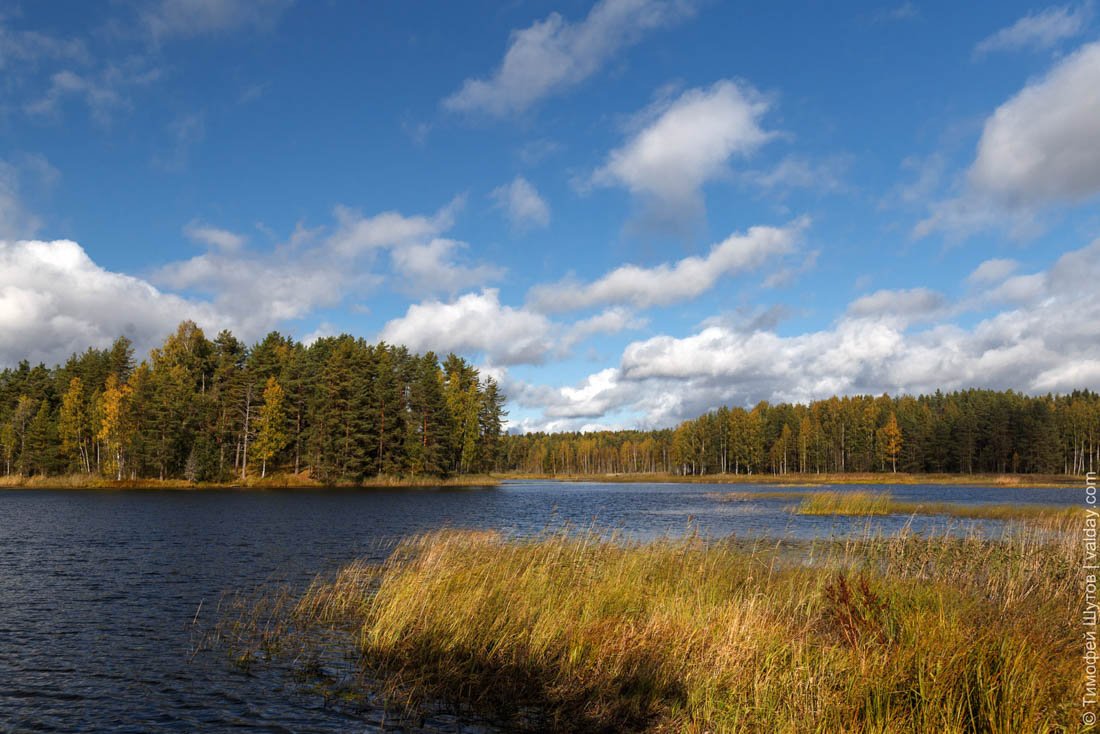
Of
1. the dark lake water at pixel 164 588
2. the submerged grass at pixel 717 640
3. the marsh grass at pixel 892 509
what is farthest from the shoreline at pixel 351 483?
the submerged grass at pixel 717 640

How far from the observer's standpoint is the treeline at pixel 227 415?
7888 cm

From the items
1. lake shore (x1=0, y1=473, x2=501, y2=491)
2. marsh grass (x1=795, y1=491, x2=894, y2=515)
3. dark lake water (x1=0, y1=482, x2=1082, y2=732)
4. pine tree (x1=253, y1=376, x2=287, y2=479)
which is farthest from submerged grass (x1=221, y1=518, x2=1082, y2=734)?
pine tree (x1=253, y1=376, x2=287, y2=479)

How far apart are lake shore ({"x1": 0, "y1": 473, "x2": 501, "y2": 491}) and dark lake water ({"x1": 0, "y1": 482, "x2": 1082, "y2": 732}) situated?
2521 cm

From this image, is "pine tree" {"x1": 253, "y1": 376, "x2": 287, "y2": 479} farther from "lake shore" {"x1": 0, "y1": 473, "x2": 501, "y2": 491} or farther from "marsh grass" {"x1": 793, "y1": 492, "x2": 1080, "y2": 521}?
"marsh grass" {"x1": 793, "y1": 492, "x2": 1080, "y2": 521}

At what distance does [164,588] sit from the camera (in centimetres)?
2017

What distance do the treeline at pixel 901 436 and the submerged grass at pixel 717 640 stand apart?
452 feet

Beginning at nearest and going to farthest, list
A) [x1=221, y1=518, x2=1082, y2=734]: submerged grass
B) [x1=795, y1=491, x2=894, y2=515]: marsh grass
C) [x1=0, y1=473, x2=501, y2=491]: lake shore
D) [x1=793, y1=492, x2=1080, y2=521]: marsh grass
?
[x1=221, y1=518, x2=1082, y2=734]: submerged grass → [x1=793, y1=492, x2=1080, y2=521]: marsh grass → [x1=795, y1=491, x2=894, y2=515]: marsh grass → [x1=0, y1=473, x2=501, y2=491]: lake shore

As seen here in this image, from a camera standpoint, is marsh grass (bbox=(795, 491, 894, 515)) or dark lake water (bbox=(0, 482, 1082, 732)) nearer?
dark lake water (bbox=(0, 482, 1082, 732))

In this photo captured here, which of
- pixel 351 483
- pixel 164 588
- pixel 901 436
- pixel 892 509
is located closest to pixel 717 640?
pixel 164 588

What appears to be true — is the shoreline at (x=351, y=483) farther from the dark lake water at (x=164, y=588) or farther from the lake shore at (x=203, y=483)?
the dark lake water at (x=164, y=588)

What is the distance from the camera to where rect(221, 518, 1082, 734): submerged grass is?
7.62m

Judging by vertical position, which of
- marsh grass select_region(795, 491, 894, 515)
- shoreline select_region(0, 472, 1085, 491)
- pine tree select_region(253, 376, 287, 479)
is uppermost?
pine tree select_region(253, 376, 287, 479)

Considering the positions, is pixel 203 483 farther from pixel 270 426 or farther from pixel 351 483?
pixel 351 483

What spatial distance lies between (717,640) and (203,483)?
82.6m
